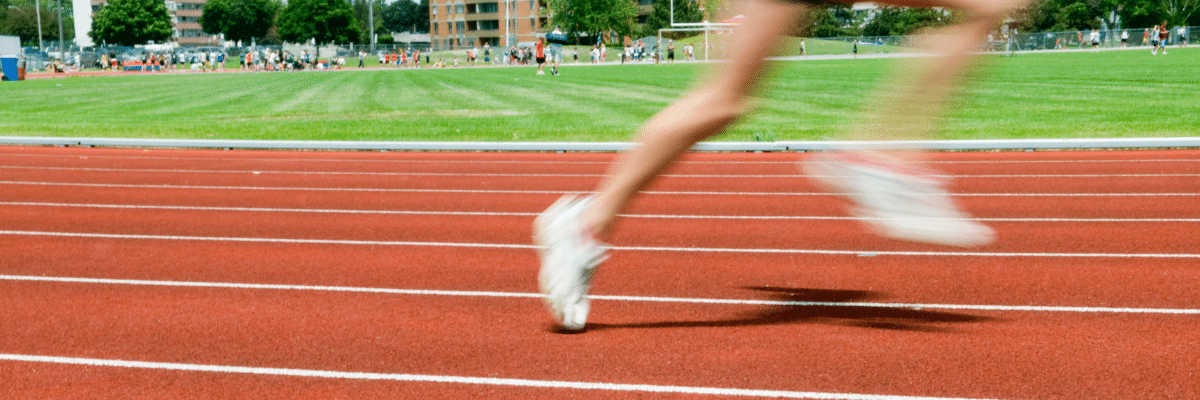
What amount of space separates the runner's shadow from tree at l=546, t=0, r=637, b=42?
9646cm

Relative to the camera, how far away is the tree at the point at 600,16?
325 feet

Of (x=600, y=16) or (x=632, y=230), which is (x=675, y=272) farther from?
(x=600, y=16)

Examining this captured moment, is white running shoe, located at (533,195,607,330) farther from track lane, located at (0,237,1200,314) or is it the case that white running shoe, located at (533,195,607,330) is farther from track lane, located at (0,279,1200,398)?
track lane, located at (0,237,1200,314)

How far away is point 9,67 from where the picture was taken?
38594 millimetres

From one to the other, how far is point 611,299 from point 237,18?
13063 cm

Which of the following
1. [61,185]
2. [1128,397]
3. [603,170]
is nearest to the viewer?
[1128,397]

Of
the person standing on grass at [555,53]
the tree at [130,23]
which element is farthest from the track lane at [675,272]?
the tree at [130,23]

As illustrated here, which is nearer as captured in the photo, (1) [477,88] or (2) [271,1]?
(1) [477,88]

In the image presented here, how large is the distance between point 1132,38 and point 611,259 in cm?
6673

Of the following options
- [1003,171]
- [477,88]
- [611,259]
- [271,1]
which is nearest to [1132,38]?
[477,88]

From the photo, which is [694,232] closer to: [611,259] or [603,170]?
[611,259]

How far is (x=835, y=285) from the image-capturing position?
4125 mm

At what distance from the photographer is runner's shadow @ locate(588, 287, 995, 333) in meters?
3.48

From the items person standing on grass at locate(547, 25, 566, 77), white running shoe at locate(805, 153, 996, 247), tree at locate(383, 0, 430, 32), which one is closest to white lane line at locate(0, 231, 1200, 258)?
white running shoe at locate(805, 153, 996, 247)
